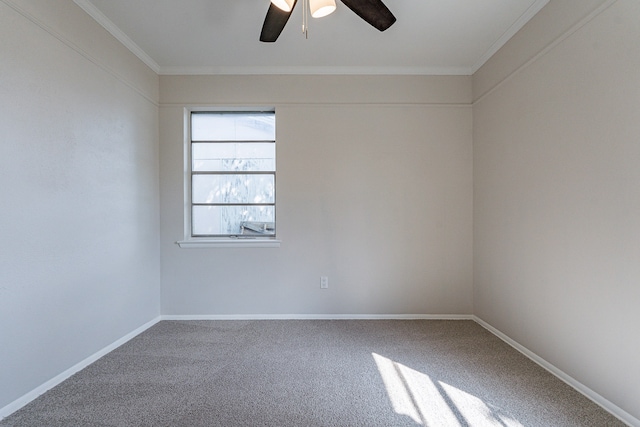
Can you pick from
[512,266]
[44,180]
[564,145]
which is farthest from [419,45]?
[44,180]

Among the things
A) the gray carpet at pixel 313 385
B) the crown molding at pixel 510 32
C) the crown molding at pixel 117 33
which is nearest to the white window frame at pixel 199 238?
the crown molding at pixel 117 33

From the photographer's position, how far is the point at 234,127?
3.34 meters

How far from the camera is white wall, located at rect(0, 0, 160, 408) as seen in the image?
171cm

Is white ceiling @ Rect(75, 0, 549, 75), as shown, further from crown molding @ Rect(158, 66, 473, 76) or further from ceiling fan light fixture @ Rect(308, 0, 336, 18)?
ceiling fan light fixture @ Rect(308, 0, 336, 18)

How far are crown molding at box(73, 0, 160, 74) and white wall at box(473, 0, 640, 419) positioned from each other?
3.27 metres

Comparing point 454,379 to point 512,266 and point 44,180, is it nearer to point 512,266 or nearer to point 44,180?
point 512,266

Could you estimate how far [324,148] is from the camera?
3.19 m

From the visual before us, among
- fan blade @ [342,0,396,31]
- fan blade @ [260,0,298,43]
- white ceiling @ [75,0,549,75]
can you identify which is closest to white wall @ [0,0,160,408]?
white ceiling @ [75,0,549,75]

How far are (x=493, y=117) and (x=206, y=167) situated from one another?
115 inches

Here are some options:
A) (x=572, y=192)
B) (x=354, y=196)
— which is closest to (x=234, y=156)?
(x=354, y=196)

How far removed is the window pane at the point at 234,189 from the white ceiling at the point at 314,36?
1104 millimetres

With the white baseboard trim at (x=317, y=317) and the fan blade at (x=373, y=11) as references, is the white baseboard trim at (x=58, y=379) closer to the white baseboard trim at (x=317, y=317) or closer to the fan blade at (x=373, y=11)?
the white baseboard trim at (x=317, y=317)

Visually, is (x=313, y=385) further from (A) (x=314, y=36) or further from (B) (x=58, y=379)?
(A) (x=314, y=36)

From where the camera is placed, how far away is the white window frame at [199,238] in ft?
10.4
